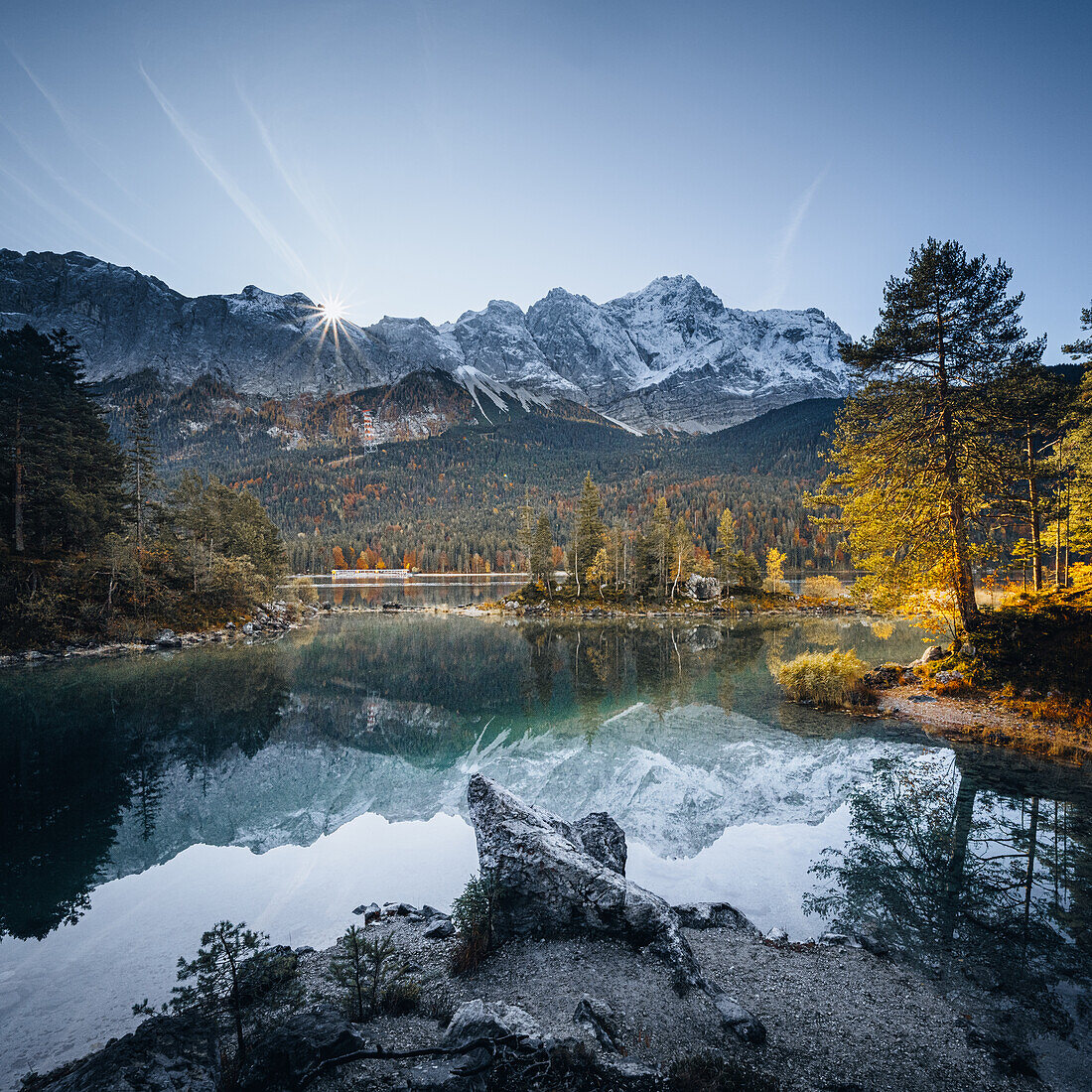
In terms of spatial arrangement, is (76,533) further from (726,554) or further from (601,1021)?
(726,554)

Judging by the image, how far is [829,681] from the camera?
70.7 ft

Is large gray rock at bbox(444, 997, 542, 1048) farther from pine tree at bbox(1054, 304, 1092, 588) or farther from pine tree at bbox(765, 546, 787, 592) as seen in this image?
pine tree at bbox(765, 546, 787, 592)

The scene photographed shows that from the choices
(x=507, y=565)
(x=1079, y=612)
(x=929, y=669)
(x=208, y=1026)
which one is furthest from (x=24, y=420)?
(x=507, y=565)

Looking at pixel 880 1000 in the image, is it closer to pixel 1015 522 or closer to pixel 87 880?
pixel 87 880

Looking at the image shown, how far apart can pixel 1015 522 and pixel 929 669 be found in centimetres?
669

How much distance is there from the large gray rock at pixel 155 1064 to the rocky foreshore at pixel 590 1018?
0.02 m

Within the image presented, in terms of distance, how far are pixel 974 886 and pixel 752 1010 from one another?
5.98 metres

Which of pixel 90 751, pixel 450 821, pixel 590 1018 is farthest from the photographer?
pixel 90 751

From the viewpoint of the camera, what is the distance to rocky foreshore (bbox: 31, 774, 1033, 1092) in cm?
443

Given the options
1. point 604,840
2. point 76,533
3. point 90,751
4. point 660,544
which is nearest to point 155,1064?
point 604,840

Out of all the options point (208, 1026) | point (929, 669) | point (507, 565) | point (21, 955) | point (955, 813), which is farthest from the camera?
point (507, 565)

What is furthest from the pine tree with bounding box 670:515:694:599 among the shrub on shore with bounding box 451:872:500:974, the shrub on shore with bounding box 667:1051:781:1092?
the shrub on shore with bounding box 667:1051:781:1092

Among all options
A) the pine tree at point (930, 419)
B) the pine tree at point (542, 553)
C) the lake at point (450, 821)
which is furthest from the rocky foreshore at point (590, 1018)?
the pine tree at point (542, 553)

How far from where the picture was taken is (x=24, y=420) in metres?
36.2
